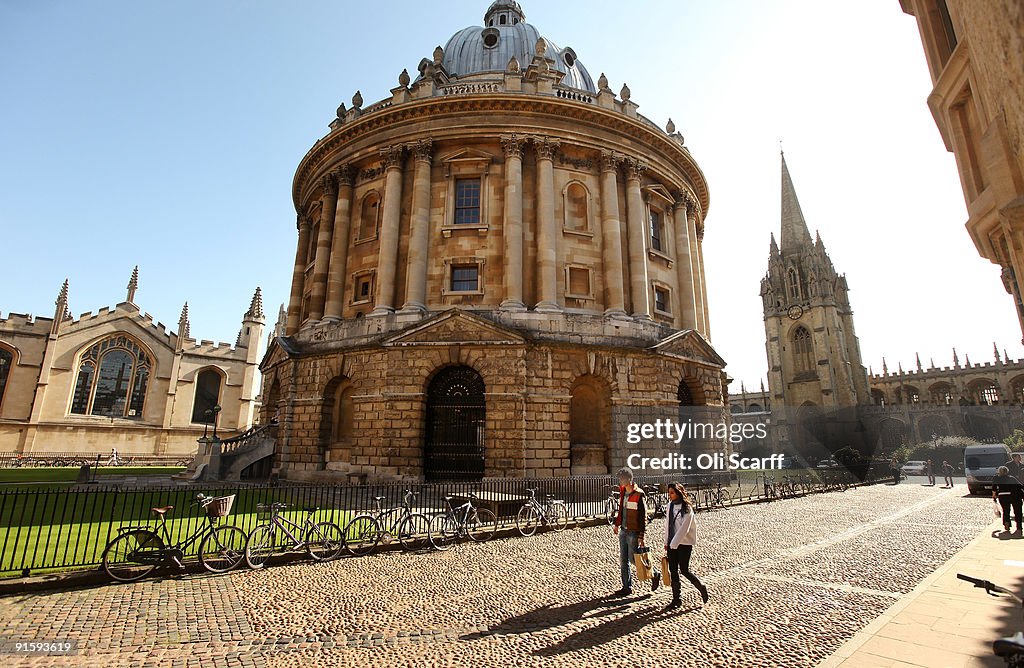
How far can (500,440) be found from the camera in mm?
19203

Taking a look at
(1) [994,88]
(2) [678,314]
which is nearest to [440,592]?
(1) [994,88]

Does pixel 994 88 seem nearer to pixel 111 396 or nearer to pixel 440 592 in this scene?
pixel 440 592

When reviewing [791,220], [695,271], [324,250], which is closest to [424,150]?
[324,250]

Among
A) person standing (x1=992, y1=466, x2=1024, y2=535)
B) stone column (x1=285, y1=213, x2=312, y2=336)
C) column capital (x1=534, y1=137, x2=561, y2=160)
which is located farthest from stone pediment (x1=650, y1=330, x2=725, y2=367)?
stone column (x1=285, y1=213, x2=312, y2=336)

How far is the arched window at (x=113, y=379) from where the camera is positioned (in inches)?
1677

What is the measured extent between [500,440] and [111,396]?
1638 inches

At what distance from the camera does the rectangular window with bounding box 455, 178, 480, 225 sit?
2391cm

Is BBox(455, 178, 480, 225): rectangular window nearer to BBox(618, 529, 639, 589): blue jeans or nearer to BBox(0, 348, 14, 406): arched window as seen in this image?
BBox(618, 529, 639, 589): blue jeans

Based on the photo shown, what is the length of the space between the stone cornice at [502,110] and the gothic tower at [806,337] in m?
46.1

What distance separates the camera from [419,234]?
22812 millimetres

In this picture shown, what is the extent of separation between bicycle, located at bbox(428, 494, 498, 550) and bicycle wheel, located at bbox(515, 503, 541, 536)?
70cm

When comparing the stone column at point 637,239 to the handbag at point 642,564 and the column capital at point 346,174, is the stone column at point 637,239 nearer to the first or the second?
the column capital at point 346,174

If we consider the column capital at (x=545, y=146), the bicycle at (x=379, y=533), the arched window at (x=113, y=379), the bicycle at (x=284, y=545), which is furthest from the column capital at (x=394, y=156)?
the arched window at (x=113, y=379)

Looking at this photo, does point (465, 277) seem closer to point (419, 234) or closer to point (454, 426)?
point (419, 234)
